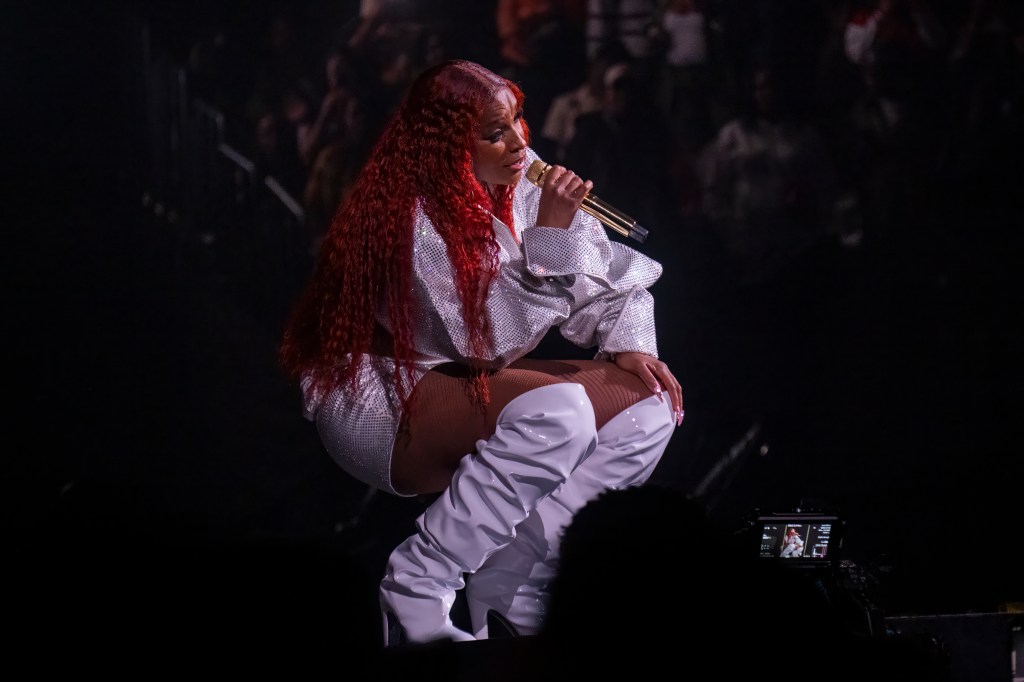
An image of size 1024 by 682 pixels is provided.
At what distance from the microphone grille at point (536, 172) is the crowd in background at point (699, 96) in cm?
82

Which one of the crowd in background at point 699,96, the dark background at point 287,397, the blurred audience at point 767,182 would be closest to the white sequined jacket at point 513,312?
the dark background at point 287,397

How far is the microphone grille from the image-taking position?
1.88 meters

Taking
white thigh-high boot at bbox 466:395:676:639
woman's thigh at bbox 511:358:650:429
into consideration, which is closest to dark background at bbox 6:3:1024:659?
white thigh-high boot at bbox 466:395:676:639

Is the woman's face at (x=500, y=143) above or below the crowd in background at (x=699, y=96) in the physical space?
below

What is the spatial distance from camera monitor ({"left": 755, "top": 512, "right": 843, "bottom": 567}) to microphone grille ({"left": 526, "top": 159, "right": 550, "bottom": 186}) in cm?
71

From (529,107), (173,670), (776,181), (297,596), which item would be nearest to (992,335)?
(776,181)

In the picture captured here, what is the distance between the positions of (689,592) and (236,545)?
1.59 meters

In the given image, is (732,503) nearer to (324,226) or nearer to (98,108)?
(324,226)

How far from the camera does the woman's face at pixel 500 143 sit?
1.87m

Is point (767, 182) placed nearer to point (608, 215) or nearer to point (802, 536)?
point (608, 215)

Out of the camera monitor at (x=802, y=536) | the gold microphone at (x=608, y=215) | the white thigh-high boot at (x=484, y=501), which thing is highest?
the gold microphone at (x=608, y=215)

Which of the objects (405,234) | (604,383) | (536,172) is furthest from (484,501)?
(536,172)

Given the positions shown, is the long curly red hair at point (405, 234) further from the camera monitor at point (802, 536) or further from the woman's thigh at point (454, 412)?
the camera monitor at point (802, 536)

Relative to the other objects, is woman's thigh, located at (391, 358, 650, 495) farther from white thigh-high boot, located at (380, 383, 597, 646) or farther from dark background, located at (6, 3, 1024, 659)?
dark background, located at (6, 3, 1024, 659)
